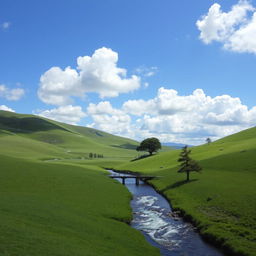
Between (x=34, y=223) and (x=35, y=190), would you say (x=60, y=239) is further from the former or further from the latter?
(x=35, y=190)

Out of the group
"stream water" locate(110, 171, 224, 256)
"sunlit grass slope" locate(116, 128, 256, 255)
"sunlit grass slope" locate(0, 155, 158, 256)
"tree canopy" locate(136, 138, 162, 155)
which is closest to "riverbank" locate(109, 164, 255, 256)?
"sunlit grass slope" locate(116, 128, 256, 255)

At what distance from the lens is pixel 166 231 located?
37.8 metres

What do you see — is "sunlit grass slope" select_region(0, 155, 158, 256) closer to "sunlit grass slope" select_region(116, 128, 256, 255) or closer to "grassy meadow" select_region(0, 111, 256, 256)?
"grassy meadow" select_region(0, 111, 256, 256)

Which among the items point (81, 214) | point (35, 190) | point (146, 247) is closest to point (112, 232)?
point (146, 247)

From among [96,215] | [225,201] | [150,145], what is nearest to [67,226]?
[96,215]

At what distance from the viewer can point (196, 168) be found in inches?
2916

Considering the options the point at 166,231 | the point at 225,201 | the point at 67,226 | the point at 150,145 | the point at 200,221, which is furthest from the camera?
the point at 150,145

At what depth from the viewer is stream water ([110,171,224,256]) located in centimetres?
3077

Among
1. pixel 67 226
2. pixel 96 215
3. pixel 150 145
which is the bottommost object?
pixel 96 215

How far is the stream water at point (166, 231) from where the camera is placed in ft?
101

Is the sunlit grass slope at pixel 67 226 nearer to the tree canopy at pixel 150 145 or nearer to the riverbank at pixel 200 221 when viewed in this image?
the riverbank at pixel 200 221

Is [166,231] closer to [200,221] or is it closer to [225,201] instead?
[200,221]

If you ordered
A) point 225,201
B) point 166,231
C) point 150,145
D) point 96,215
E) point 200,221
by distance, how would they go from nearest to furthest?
1. point 166,231
2. point 200,221
3. point 96,215
4. point 225,201
5. point 150,145

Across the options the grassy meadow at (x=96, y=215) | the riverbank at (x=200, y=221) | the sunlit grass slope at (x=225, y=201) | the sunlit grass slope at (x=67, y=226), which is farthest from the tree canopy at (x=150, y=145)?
the sunlit grass slope at (x=67, y=226)
